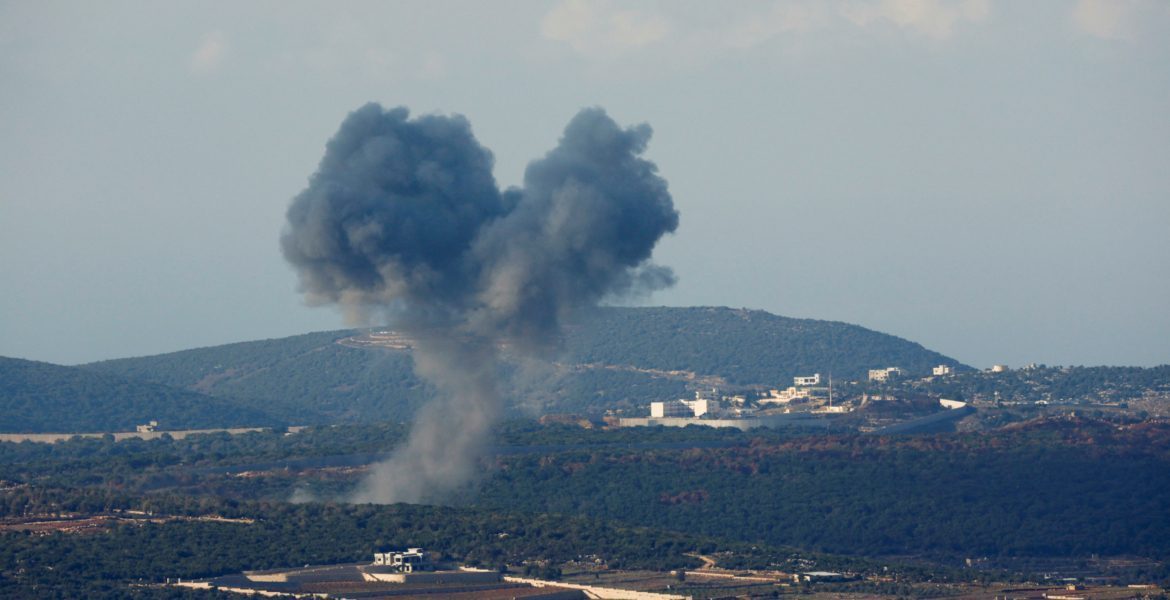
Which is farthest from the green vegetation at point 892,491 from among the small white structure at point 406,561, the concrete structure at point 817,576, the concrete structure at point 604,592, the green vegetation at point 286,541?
the concrete structure at point 604,592

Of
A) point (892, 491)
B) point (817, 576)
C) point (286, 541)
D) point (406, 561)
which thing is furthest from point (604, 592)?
point (892, 491)

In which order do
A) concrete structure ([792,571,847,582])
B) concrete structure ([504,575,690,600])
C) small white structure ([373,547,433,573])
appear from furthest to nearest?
concrete structure ([792,571,847,582]) < small white structure ([373,547,433,573]) < concrete structure ([504,575,690,600])

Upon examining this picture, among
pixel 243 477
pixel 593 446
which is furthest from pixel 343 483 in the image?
pixel 593 446

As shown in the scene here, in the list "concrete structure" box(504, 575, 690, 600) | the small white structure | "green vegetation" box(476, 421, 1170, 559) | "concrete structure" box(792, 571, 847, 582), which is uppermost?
"green vegetation" box(476, 421, 1170, 559)

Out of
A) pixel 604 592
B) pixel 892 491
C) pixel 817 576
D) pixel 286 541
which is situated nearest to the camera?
pixel 604 592

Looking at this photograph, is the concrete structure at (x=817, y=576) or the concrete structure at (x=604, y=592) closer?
the concrete structure at (x=604, y=592)

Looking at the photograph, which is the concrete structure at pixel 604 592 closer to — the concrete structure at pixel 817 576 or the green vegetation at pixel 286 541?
the green vegetation at pixel 286 541

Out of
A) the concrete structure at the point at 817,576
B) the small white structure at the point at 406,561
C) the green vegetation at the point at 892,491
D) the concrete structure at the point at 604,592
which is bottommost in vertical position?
the concrete structure at the point at 604,592

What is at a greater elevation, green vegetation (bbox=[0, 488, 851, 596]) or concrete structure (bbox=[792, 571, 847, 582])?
green vegetation (bbox=[0, 488, 851, 596])

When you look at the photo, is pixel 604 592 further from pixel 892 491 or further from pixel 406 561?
Result: pixel 892 491

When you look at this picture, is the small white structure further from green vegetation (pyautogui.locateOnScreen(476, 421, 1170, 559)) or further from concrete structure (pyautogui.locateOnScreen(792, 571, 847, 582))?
green vegetation (pyautogui.locateOnScreen(476, 421, 1170, 559))

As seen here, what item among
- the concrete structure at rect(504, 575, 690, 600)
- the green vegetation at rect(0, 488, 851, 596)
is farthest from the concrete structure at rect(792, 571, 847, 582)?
the concrete structure at rect(504, 575, 690, 600)

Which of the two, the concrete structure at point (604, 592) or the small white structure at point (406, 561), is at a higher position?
the small white structure at point (406, 561)
